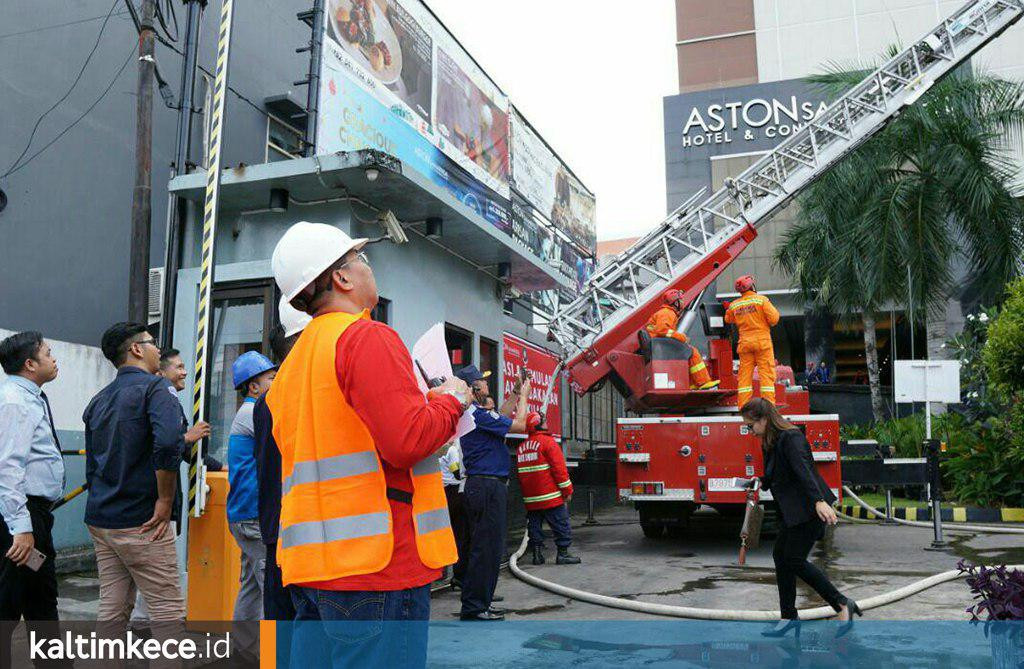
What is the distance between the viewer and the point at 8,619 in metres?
4.13

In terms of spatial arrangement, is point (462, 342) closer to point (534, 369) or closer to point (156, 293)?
point (534, 369)

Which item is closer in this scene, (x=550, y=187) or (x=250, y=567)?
(x=250, y=567)

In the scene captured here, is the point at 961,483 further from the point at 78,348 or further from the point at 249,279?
the point at 78,348

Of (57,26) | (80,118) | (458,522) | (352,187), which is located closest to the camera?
(458,522)

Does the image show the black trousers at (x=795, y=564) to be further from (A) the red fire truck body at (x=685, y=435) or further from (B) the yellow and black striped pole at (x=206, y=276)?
(B) the yellow and black striped pole at (x=206, y=276)

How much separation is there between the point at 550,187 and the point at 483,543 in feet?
48.2

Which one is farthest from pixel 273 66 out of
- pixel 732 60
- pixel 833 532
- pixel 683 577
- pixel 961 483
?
pixel 732 60

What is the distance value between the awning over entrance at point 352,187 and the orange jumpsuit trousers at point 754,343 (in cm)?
309

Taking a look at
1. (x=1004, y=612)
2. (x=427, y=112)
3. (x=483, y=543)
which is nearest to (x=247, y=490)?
(x=483, y=543)

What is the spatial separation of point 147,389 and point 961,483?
1325 centimetres

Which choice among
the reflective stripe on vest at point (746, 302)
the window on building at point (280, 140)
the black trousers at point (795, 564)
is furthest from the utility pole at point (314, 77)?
the black trousers at point (795, 564)

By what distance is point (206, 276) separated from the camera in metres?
5.68

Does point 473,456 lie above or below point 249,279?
below

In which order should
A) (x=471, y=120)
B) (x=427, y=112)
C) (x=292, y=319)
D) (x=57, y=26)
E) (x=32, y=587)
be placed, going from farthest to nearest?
(x=471, y=120), (x=427, y=112), (x=57, y=26), (x=32, y=587), (x=292, y=319)
